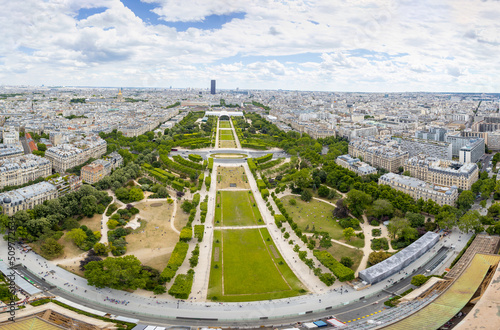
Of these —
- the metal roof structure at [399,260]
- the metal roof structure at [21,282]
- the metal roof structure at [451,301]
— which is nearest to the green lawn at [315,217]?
the metal roof structure at [399,260]

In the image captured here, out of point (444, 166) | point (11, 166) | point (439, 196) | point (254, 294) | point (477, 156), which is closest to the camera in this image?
point (254, 294)

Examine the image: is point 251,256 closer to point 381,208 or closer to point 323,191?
point 381,208

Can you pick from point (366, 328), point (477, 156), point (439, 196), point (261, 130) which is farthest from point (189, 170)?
point (477, 156)

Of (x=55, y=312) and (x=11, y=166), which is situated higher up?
(x=11, y=166)

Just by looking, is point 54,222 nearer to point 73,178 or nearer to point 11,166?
point 73,178

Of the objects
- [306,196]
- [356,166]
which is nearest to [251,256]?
[306,196]

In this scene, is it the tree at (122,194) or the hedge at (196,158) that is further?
the hedge at (196,158)

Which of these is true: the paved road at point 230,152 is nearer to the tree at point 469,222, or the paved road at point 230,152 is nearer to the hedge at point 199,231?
the hedge at point 199,231

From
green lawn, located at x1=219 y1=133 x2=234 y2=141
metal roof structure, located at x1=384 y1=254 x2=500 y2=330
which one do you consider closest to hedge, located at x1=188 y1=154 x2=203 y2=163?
green lawn, located at x1=219 y1=133 x2=234 y2=141
